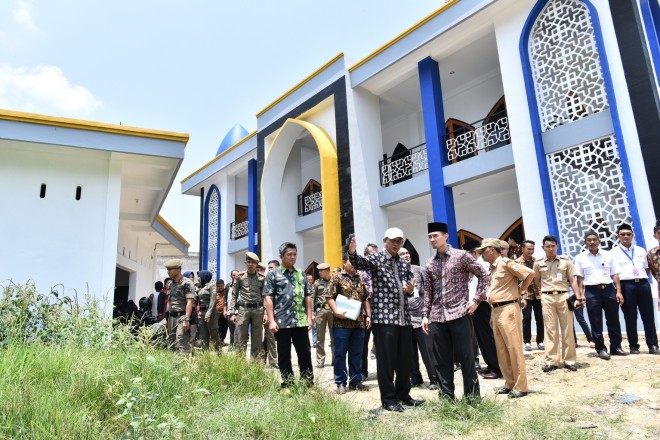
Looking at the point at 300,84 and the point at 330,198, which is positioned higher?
the point at 300,84

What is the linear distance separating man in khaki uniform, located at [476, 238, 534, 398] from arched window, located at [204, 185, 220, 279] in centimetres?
1289

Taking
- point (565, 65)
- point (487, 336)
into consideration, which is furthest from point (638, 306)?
point (565, 65)

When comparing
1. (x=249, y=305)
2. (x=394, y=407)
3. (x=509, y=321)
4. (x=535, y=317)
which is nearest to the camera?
(x=394, y=407)

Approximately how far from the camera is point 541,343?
5.91 metres

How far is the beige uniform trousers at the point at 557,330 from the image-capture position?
446cm

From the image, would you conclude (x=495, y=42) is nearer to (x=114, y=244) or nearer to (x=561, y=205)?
(x=561, y=205)

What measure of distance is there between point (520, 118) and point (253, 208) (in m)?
8.50

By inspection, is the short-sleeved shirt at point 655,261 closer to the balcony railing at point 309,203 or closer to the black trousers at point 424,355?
the black trousers at point 424,355

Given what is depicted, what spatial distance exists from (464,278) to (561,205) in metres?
4.60

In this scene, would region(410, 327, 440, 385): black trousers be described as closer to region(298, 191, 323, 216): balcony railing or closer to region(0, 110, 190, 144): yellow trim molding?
region(0, 110, 190, 144): yellow trim molding

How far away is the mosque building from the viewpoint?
652 cm

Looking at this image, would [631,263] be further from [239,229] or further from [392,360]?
[239,229]

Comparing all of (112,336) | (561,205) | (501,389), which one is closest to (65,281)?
(112,336)

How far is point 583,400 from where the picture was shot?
3.35 m
